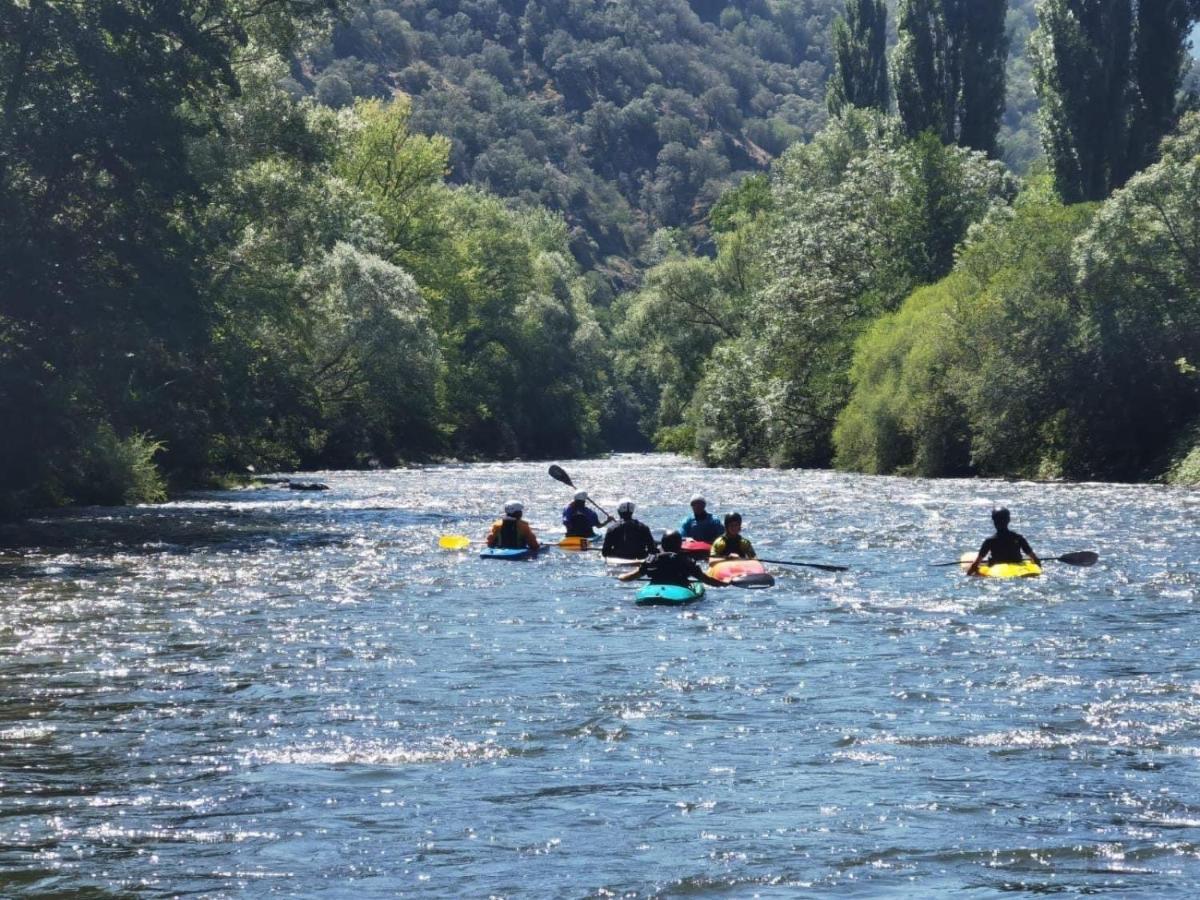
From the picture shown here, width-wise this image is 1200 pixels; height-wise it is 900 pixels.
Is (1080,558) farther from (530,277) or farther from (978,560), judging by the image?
(530,277)

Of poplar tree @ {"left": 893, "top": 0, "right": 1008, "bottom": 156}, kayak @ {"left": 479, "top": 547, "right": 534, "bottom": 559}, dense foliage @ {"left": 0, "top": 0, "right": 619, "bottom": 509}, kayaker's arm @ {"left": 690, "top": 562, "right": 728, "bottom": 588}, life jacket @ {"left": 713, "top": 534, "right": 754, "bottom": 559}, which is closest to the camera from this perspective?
kayaker's arm @ {"left": 690, "top": 562, "right": 728, "bottom": 588}

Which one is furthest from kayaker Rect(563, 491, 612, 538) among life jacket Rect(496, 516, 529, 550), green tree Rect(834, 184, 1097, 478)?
green tree Rect(834, 184, 1097, 478)

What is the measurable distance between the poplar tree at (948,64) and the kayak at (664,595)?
2216 inches

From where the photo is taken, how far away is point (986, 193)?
66500mm

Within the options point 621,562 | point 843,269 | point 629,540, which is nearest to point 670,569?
point 621,562

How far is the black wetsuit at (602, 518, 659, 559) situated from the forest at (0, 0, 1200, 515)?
13072 mm

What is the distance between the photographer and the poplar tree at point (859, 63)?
303 ft

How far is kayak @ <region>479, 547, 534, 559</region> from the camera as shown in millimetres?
27359

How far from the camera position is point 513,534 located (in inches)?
1099

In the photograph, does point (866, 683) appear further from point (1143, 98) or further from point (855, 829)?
point (1143, 98)

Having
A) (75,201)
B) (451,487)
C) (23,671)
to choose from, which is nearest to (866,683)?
(23,671)

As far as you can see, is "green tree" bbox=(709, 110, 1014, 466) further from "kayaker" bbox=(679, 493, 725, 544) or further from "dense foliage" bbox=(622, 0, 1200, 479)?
"kayaker" bbox=(679, 493, 725, 544)

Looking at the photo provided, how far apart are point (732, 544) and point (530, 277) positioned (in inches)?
2755

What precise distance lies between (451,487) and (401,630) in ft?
113
